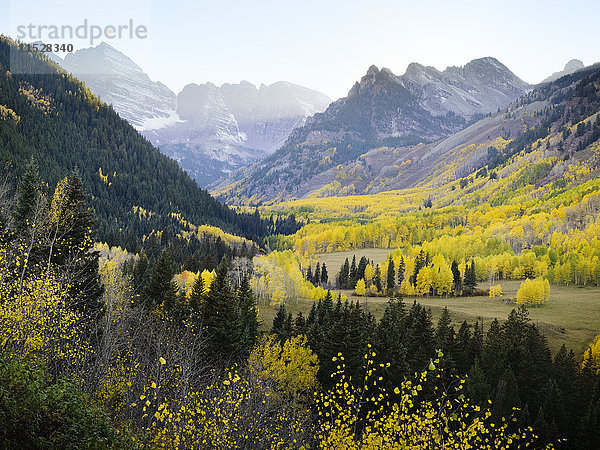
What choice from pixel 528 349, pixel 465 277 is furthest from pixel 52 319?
pixel 465 277

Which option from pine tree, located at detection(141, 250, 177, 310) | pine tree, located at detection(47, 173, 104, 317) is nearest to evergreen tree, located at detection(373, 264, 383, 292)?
pine tree, located at detection(141, 250, 177, 310)

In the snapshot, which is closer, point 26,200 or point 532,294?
point 26,200

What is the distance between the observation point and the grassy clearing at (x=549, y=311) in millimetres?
77438

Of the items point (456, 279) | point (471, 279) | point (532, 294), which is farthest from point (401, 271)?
point (532, 294)

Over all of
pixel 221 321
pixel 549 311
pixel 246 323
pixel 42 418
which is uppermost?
pixel 42 418

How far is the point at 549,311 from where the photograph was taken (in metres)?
92.7

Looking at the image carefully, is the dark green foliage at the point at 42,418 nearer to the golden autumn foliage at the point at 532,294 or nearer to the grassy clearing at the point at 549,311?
the grassy clearing at the point at 549,311

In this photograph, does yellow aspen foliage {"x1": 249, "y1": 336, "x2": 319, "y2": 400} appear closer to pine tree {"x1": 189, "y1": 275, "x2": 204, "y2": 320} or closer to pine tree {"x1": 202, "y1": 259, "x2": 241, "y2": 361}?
pine tree {"x1": 202, "y1": 259, "x2": 241, "y2": 361}

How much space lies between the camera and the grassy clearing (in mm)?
77438

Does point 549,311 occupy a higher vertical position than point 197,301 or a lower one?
lower

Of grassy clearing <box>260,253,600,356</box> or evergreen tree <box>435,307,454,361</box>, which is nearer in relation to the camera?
evergreen tree <box>435,307,454,361</box>

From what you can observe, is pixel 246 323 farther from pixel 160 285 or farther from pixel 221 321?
pixel 160 285

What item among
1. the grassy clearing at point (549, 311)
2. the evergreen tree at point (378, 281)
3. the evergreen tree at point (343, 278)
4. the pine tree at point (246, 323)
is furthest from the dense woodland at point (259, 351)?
the grassy clearing at point (549, 311)

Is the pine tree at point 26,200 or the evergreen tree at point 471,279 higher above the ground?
the pine tree at point 26,200
